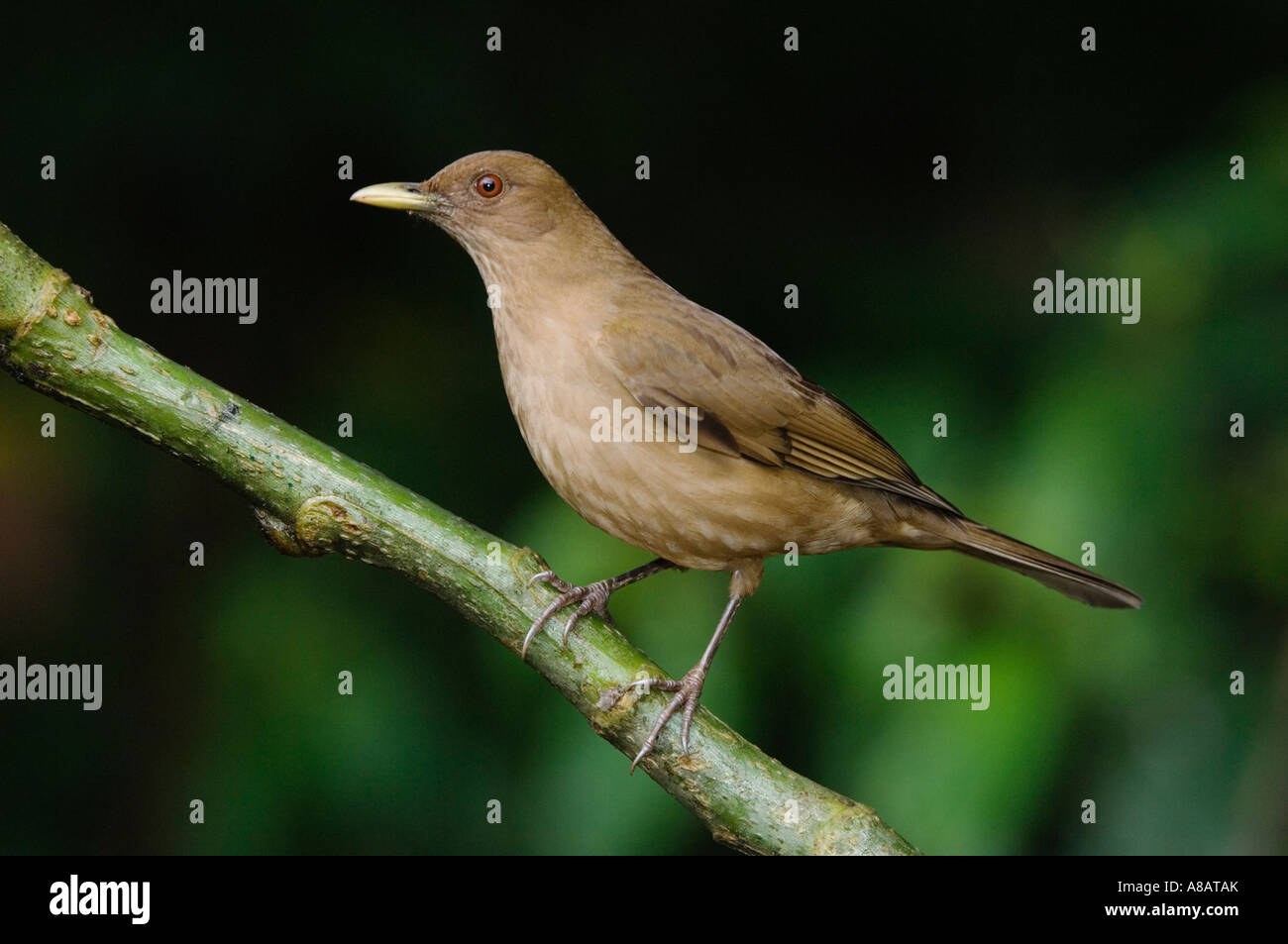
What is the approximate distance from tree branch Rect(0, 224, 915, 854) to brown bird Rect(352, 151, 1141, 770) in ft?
0.95

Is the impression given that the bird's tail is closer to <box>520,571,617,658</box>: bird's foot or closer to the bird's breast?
the bird's breast

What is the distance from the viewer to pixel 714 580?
158 inches

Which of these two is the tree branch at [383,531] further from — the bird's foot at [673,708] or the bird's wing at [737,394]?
the bird's wing at [737,394]

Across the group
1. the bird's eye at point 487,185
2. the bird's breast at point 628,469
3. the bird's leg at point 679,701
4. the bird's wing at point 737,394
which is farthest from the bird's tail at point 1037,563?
the bird's eye at point 487,185

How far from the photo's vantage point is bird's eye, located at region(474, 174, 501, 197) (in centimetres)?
348

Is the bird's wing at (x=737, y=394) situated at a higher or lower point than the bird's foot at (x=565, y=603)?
higher

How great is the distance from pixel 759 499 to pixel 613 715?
77 centimetres

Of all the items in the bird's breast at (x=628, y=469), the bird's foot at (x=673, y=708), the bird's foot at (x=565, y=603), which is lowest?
the bird's foot at (x=673, y=708)

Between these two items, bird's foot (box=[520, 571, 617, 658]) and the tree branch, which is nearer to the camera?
the tree branch

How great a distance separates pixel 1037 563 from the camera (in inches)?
139

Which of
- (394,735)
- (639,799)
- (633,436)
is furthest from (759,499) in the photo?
(394,735)

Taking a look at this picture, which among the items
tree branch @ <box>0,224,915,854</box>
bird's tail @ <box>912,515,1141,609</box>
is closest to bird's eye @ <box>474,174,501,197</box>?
tree branch @ <box>0,224,915,854</box>

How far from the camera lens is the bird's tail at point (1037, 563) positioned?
11.4 feet

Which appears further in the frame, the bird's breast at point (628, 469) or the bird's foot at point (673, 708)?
the bird's breast at point (628, 469)
